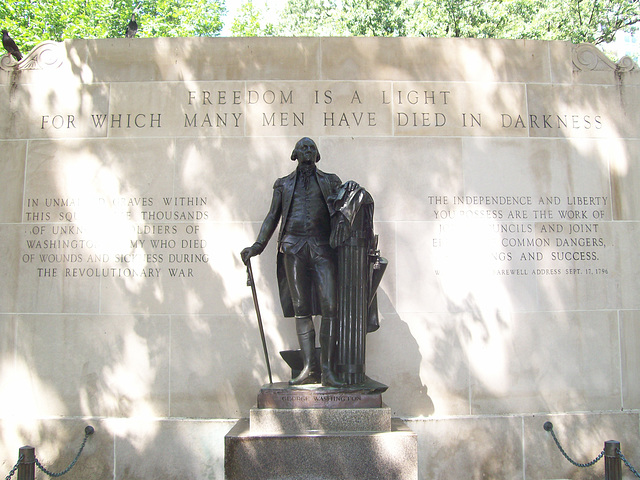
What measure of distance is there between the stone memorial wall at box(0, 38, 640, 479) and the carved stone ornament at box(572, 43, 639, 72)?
3 centimetres

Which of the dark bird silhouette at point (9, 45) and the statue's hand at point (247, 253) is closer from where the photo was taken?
the statue's hand at point (247, 253)

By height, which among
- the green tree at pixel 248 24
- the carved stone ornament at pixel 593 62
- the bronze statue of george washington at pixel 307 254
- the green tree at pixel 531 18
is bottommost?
the bronze statue of george washington at pixel 307 254

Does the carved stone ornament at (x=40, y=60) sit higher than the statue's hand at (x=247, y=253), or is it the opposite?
the carved stone ornament at (x=40, y=60)

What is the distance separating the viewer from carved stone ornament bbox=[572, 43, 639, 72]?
7.89m

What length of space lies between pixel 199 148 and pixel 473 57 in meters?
4.01

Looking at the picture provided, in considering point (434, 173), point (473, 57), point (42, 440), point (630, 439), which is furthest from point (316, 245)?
point (630, 439)

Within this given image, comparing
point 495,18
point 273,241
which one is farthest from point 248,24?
point 273,241

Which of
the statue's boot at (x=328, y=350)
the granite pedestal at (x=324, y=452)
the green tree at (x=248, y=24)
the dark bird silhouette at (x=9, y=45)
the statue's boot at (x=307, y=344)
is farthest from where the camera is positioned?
the green tree at (x=248, y=24)

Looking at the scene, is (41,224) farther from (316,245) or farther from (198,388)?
(316,245)

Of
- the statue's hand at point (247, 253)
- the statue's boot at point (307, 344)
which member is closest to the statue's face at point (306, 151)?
the statue's hand at point (247, 253)

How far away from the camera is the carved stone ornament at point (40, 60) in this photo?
786cm

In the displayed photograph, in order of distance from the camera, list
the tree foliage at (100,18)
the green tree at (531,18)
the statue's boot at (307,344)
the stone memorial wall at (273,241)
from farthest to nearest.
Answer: the green tree at (531,18)
the tree foliage at (100,18)
the stone memorial wall at (273,241)
the statue's boot at (307,344)

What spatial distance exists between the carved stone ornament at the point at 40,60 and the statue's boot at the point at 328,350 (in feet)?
17.8

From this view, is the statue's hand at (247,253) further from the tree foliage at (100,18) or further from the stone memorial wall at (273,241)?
the tree foliage at (100,18)
